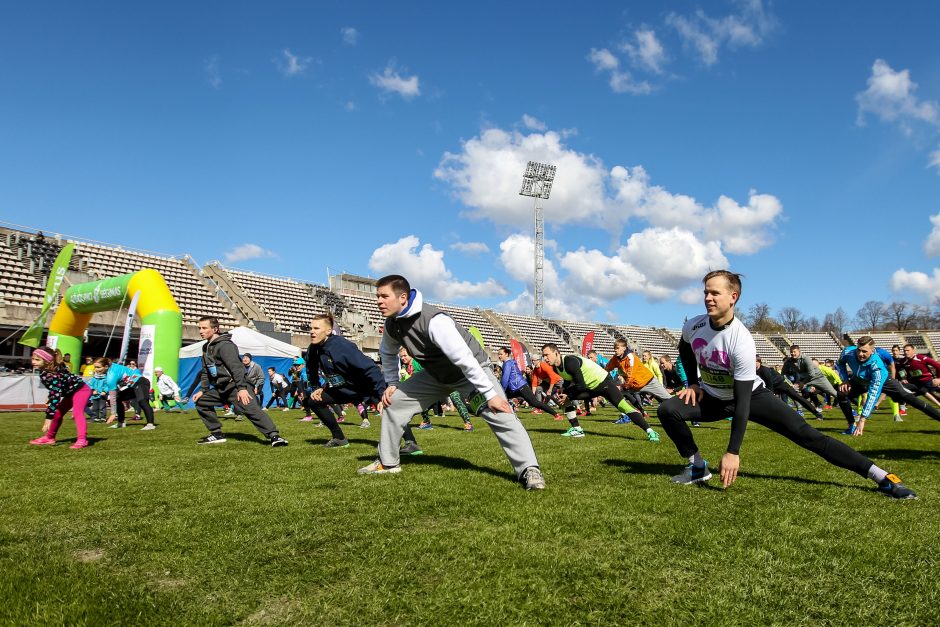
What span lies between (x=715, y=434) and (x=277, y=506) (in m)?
8.78

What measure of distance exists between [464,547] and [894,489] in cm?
366

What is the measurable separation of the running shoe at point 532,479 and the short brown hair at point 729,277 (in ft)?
7.14

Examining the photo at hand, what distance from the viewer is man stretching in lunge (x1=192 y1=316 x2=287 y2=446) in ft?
28.3

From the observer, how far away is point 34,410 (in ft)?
61.0

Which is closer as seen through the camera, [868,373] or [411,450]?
[411,450]

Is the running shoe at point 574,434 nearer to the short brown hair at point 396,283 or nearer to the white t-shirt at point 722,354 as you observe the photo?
the white t-shirt at point 722,354

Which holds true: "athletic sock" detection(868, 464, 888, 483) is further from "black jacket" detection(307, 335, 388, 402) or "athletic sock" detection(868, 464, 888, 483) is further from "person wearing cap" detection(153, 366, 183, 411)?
"person wearing cap" detection(153, 366, 183, 411)

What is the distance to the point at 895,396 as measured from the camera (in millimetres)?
8727

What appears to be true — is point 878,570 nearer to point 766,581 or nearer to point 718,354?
point 766,581

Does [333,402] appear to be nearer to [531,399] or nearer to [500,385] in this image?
[500,385]

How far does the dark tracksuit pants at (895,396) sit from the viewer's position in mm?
7938

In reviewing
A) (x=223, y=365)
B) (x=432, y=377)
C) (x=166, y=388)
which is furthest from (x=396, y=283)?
(x=166, y=388)

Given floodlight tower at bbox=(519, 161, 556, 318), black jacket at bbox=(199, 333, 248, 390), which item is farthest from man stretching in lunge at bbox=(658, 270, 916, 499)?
floodlight tower at bbox=(519, 161, 556, 318)

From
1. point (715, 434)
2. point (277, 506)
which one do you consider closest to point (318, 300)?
point (715, 434)
